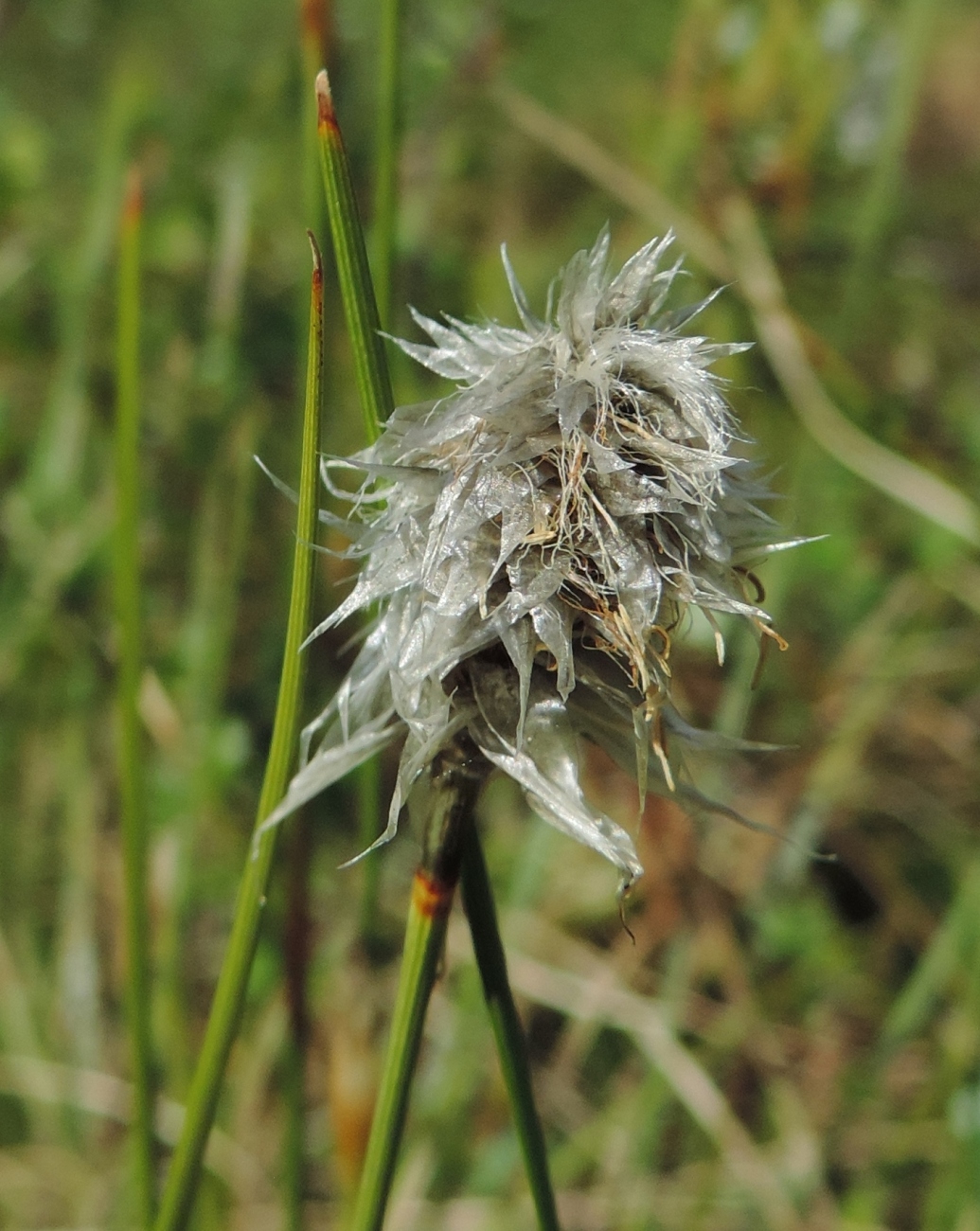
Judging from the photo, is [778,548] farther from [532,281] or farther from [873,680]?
[532,281]

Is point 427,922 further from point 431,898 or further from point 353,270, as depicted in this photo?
point 353,270

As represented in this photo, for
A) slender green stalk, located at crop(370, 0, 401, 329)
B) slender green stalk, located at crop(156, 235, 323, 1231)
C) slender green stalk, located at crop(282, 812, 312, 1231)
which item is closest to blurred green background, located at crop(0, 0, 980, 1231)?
slender green stalk, located at crop(282, 812, 312, 1231)

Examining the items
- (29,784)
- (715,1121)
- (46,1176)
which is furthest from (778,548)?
(29,784)

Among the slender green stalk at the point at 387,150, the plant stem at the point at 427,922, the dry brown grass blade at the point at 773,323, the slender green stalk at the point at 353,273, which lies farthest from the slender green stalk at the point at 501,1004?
the dry brown grass blade at the point at 773,323

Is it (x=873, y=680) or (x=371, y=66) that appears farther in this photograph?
(x=371, y=66)

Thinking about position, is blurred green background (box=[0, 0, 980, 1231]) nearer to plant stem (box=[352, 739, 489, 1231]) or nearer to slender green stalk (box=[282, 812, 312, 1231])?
slender green stalk (box=[282, 812, 312, 1231])

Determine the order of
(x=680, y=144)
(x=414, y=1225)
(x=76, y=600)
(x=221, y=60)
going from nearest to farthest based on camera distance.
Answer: (x=414, y=1225) → (x=76, y=600) → (x=680, y=144) → (x=221, y=60)

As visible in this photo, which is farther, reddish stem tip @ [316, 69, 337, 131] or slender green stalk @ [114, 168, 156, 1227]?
slender green stalk @ [114, 168, 156, 1227]
